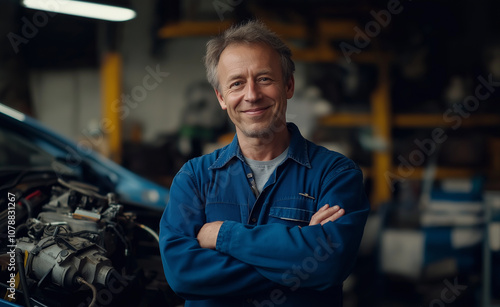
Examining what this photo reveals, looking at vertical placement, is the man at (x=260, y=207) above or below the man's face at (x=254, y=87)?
below

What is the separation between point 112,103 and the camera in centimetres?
436

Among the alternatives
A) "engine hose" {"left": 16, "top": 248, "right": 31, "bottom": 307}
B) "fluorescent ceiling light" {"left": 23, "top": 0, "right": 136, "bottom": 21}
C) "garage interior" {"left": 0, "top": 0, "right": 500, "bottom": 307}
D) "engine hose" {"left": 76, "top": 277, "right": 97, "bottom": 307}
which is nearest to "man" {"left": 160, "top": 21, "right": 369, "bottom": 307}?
"engine hose" {"left": 76, "top": 277, "right": 97, "bottom": 307}

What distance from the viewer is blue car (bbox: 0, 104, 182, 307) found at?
154 cm

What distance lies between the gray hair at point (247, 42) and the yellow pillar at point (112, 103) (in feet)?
9.86

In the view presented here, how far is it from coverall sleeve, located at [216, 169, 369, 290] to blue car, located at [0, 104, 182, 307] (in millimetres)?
512

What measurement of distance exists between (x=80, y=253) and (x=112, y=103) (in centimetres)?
298

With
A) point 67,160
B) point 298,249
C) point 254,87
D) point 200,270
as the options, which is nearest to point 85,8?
point 67,160

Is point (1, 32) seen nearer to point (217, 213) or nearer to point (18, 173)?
point (18, 173)

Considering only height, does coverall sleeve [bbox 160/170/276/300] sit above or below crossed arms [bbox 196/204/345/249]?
below

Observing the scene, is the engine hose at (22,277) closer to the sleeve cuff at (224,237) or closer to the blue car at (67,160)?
the sleeve cuff at (224,237)

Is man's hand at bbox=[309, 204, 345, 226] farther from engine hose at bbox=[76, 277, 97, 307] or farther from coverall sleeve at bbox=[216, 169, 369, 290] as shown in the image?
engine hose at bbox=[76, 277, 97, 307]

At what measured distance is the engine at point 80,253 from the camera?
1.54 m

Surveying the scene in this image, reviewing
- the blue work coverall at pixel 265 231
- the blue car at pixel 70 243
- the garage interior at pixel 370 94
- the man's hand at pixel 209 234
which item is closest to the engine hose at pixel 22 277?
the blue car at pixel 70 243

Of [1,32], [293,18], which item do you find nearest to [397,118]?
[293,18]
